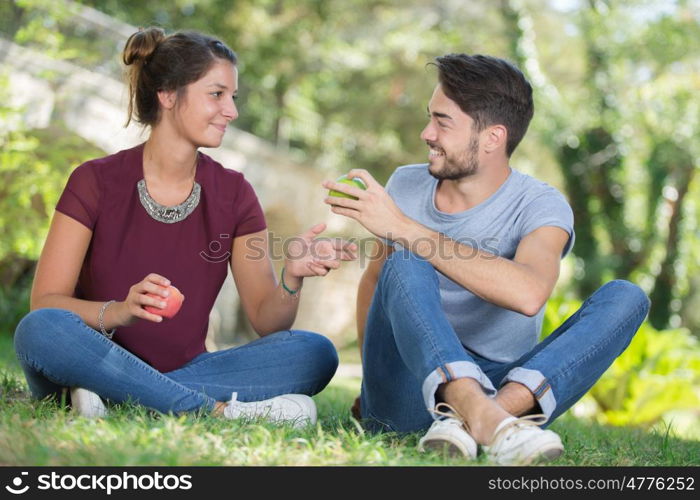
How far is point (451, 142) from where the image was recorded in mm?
3525

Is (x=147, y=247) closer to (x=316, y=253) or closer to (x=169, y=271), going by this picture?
(x=169, y=271)

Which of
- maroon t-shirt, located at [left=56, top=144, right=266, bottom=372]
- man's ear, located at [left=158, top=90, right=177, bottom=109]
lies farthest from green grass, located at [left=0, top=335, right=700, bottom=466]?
man's ear, located at [left=158, top=90, right=177, bottom=109]

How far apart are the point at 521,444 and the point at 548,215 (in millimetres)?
1086

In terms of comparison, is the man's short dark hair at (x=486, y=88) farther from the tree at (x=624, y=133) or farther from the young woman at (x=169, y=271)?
the tree at (x=624, y=133)

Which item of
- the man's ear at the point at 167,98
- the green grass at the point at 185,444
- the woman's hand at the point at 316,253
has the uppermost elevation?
the man's ear at the point at 167,98

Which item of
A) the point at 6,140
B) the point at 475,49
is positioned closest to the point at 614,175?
the point at 475,49

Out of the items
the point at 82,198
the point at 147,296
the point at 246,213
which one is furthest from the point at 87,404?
the point at 246,213

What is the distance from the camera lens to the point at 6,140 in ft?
30.2

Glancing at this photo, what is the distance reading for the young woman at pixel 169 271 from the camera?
296 centimetres

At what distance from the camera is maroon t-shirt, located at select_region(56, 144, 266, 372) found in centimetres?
338

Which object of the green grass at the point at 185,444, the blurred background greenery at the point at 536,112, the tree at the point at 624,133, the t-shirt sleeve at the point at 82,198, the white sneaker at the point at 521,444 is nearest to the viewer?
the green grass at the point at 185,444

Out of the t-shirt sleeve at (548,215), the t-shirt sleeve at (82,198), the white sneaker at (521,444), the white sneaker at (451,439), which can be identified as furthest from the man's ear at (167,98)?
the white sneaker at (521,444)

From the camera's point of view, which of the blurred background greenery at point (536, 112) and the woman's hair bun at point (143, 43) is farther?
the blurred background greenery at point (536, 112)

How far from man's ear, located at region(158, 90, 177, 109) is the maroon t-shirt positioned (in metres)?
0.23
